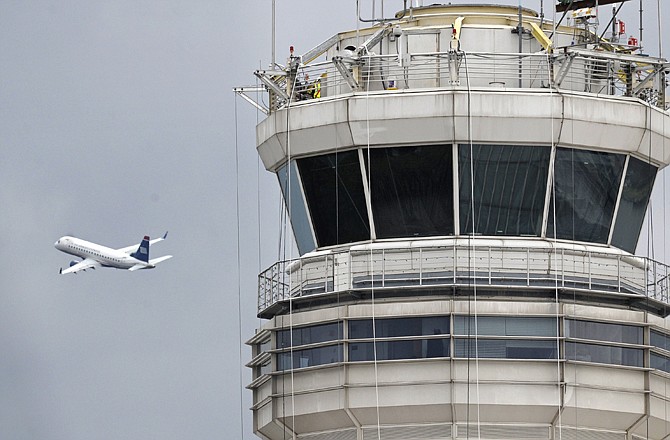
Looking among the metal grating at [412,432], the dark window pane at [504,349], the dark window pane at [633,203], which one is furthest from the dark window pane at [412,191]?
the metal grating at [412,432]

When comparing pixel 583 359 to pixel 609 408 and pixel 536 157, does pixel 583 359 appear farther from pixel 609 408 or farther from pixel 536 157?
pixel 536 157

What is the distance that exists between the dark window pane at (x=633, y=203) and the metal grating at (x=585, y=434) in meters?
5.45

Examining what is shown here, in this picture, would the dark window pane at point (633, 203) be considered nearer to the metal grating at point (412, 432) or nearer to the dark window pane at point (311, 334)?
the metal grating at point (412, 432)

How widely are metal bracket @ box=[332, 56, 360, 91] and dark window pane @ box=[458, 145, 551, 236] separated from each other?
11.9 feet

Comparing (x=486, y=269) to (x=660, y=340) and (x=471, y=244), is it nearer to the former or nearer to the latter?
(x=471, y=244)

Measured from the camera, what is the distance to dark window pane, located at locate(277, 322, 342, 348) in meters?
59.1

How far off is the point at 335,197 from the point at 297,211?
1.85 metres

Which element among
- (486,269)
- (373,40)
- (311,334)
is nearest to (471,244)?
(486,269)

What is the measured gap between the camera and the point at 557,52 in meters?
59.4

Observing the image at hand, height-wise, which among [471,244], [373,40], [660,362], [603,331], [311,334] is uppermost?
[373,40]

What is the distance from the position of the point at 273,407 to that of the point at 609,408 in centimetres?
944

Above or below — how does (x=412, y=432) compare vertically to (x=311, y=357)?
below

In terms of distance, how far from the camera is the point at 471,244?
58.8 meters

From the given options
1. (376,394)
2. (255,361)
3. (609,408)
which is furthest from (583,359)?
(255,361)
